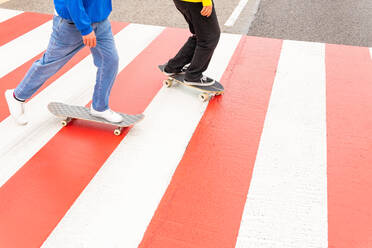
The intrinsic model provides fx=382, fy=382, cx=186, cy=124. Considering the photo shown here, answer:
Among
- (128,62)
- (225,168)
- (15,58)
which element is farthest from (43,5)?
(225,168)

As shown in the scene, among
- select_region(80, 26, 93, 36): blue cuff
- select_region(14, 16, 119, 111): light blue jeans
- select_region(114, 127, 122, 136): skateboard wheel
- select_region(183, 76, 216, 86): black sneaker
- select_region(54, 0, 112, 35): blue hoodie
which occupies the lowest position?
select_region(183, 76, 216, 86): black sneaker

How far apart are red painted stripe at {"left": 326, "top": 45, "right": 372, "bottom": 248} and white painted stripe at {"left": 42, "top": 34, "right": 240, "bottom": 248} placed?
1315 mm

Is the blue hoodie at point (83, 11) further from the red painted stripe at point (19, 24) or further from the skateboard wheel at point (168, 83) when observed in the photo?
the red painted stripe at point (19, 24)

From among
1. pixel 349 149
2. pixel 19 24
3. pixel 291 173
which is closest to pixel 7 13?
pixel 19 24

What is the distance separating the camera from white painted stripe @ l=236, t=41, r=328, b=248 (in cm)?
268

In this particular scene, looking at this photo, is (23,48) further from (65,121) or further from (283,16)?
(283,16)

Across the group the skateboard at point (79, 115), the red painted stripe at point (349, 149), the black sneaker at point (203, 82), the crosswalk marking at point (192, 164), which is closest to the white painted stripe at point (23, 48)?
the crosswalk marking at point (192, 164)

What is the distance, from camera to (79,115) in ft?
12.2

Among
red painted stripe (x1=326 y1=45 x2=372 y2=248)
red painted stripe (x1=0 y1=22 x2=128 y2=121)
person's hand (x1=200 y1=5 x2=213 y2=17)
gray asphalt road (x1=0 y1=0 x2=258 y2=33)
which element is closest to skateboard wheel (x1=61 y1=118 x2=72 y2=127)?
red painted stripe (x1=0 y1=22 x2=128 y2=121)

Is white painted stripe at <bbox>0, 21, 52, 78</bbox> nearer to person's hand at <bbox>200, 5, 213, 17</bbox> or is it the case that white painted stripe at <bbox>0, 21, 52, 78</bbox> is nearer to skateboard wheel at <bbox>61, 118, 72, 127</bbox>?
skateboard wheel at <bbox>61, 118, 72, 127</bbox>

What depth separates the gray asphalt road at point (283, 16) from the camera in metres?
6.18

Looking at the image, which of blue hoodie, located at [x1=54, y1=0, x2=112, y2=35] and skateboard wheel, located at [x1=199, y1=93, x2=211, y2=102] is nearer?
blue hoodie, located at [x1=54, y1=0, x2=112, y2=35]

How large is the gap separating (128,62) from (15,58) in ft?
4.90

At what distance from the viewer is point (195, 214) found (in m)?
2.79
